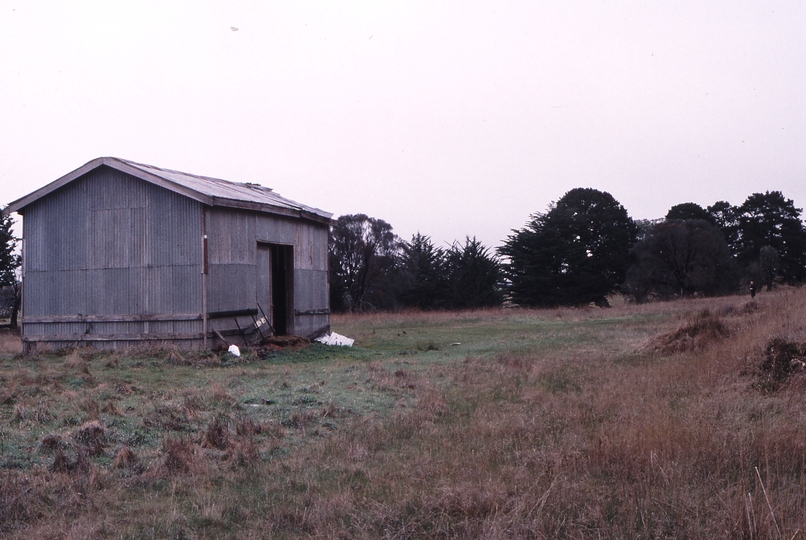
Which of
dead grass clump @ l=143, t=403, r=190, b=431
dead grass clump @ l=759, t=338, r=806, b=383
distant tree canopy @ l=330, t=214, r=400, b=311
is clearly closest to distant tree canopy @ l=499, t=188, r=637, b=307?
distant tree canopy @ l=330, t=214, r=400, b=311

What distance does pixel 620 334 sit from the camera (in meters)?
20.5

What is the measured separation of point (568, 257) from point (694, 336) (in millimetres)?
42635

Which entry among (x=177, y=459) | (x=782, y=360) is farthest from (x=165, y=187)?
(x=782, y=360)

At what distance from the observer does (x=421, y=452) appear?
6195mm

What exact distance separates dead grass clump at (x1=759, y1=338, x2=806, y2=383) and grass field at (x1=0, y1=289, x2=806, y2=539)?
0.03 meters

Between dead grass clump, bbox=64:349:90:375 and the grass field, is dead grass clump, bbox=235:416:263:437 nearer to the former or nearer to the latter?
the grass field

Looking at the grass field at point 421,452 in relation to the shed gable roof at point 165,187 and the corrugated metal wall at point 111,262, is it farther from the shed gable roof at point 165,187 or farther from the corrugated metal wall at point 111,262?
the shed gable roof at point 165,187

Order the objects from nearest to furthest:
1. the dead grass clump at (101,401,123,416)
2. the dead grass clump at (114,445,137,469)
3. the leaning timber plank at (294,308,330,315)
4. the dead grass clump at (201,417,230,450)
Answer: the dead grass clump at (114,445,137,469) → the dead grass clump at (201,417,230,450) → the dead grass clump at (101,401,123,416) → the leaning timber plank at (294,308,330,315)

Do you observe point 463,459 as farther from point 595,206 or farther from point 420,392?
point 595,206

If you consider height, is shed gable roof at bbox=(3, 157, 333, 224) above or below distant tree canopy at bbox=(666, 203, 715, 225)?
below

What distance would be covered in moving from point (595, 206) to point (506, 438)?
59.1 m

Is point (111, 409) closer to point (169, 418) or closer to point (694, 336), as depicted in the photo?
point (169, 418)

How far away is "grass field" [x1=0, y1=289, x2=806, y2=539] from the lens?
433cm

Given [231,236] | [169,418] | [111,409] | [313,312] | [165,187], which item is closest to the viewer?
[169,418]
